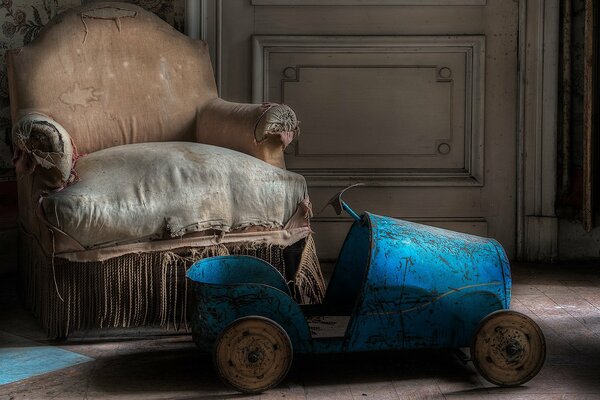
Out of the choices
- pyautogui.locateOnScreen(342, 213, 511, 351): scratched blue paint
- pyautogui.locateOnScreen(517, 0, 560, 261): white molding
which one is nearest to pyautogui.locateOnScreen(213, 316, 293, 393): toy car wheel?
pyautogui.locateOnScreen(342, 213, 511, 351): scratched blue paint

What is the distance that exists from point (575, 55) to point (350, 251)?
1.57 meters

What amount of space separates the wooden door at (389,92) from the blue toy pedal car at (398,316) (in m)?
1.29

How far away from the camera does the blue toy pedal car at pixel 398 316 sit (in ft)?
6.33

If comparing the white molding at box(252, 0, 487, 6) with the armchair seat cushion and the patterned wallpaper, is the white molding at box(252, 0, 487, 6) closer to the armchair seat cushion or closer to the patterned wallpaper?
the patterned wallpaper

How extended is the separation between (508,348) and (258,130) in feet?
3.45

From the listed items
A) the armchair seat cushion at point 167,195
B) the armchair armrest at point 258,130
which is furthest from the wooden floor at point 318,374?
the armchair armrest at point 258,130

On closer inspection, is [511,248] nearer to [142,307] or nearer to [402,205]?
[402,205]

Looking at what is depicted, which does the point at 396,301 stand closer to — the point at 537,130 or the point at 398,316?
the point at 398,316

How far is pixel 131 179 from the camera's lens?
7.78ft

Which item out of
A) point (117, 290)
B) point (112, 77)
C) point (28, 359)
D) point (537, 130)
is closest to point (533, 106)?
point (537, 130)

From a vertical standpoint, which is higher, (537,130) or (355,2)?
(355,2)

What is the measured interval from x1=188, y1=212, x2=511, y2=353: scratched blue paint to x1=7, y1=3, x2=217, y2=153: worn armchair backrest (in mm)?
1008

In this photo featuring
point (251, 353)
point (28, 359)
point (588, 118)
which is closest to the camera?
point (251, 353)

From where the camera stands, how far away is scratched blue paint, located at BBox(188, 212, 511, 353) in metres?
1.98
